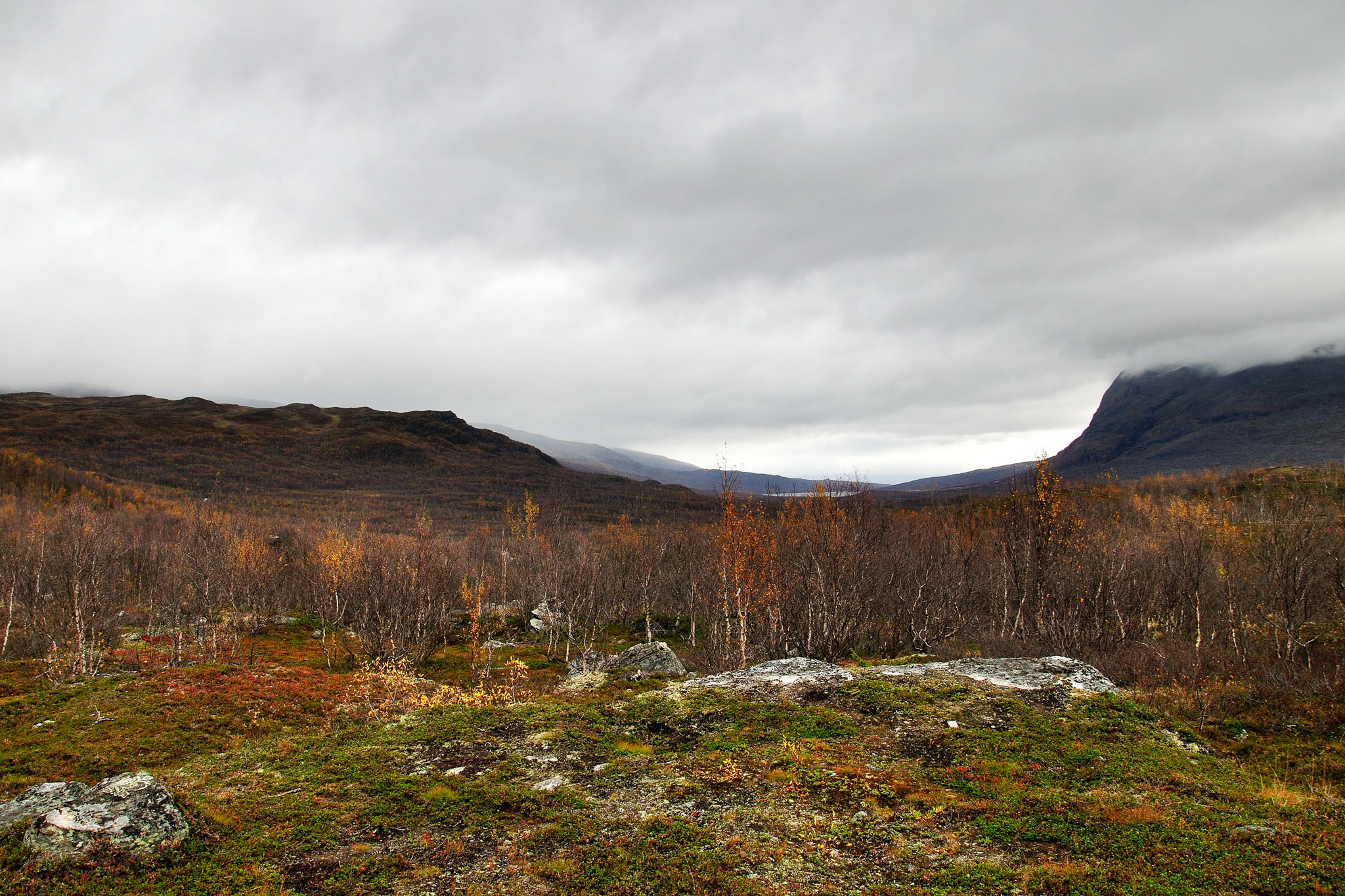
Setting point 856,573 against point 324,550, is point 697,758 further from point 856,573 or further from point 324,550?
point 324,550

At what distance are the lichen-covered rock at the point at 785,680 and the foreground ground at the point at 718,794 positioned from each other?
0.70m

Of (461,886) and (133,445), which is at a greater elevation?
(133,445)

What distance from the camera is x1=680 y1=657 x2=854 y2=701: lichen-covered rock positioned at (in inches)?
620

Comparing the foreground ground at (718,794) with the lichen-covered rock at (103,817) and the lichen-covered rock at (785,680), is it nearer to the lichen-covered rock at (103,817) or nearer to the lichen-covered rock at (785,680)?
the lichen-covered rock at (103,817)

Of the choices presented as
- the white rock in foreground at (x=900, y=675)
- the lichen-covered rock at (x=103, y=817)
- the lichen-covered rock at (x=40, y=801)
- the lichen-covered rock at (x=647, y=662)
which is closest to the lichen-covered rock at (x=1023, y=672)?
the white rock in foreground at (x=900, y=675)

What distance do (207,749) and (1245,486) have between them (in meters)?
159

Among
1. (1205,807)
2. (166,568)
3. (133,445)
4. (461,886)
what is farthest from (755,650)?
(133,445)

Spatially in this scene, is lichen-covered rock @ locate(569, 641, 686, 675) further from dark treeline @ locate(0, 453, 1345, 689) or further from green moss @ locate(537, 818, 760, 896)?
green moss @ locate(537, 818, 760, 896)

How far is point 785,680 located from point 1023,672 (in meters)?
7.06

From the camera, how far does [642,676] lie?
80.6 ft

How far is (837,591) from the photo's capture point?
99.5 feet

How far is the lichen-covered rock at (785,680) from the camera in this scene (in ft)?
51.6

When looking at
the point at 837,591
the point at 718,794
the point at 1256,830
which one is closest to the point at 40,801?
the point at 718,794

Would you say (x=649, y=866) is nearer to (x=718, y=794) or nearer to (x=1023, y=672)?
(x=718, y=794)
